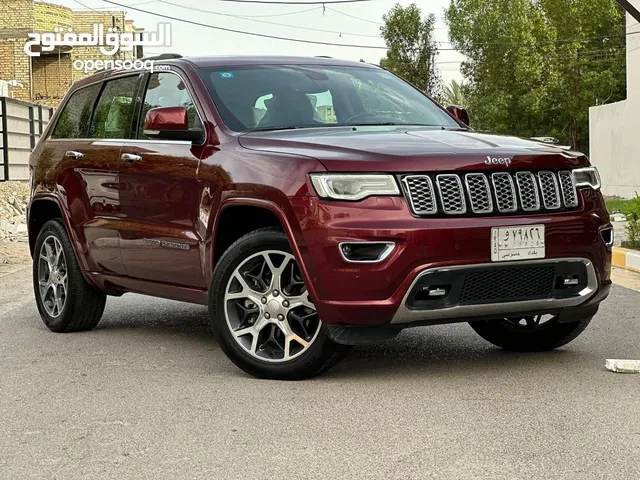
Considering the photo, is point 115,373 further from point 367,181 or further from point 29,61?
point 29,61

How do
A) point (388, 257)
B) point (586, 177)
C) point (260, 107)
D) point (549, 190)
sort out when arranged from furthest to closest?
1. point (260, 107)
2. point (586, 177)
3. point (549, 190)
4. point (388, 257)

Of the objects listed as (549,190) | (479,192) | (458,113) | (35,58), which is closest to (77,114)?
(458,113)

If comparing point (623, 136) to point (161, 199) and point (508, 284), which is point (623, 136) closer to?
point (161, 199)

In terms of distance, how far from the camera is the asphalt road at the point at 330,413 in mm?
4645

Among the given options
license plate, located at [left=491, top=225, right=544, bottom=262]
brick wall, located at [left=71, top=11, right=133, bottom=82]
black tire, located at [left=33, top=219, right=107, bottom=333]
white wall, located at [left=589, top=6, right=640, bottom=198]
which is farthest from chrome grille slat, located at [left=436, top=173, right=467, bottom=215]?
brick wall, located at [left=71, top=11, right=133, bottom=82]

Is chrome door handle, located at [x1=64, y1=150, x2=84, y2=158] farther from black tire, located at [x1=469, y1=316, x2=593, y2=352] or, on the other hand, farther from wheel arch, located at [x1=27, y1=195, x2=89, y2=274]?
black tire, located at [x1=469, y1=316, x2=593, y2=352]

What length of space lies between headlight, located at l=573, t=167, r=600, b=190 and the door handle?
2695 millimetres

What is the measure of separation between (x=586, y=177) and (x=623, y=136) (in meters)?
28.0

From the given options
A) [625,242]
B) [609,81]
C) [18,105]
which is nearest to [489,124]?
[609,81]

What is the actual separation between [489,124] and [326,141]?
59075 mm

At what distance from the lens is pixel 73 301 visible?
8.41m

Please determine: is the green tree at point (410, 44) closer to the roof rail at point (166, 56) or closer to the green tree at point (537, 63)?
the green tree at point (537, 63)

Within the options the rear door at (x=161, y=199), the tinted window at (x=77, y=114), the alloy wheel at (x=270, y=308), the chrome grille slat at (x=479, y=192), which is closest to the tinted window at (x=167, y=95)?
the rear door at (x=161, y=199)

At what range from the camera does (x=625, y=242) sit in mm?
14453
